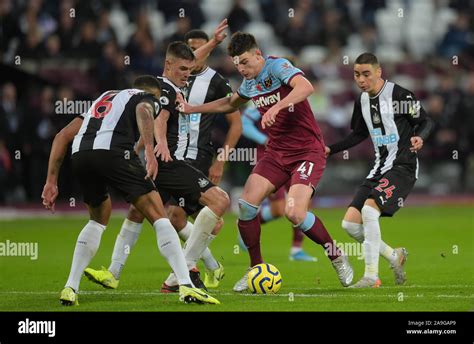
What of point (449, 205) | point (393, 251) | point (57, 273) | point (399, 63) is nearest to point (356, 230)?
point (393, 251)

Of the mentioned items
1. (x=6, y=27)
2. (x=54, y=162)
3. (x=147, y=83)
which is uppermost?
(x=6, y=27)

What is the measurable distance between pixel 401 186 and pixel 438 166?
12.8 meters

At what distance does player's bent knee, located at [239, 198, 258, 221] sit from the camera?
9352 mm

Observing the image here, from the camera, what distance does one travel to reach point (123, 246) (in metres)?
9.77

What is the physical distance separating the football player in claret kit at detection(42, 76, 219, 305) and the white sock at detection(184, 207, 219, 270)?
0.99 meters

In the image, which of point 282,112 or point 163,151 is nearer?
point 163,151

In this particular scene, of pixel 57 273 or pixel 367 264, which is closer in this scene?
pixel 367 264

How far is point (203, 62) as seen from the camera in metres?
10.4

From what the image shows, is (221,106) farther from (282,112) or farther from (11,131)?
(11,131)

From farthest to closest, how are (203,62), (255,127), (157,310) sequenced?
1. (255,127)
2. (203,62)
3. (157,310)

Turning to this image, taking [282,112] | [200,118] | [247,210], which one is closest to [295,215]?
[247,210]

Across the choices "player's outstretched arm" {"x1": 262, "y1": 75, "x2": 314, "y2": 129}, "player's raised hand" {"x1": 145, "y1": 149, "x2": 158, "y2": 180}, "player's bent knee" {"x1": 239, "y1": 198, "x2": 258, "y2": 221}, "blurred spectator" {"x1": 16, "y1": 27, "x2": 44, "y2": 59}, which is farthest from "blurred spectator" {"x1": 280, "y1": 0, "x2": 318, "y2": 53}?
"player's raised hand" {"x1": 145, "y1": 149, "x2": 158, "y2": 180}

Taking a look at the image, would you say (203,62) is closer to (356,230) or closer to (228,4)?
(356,230)

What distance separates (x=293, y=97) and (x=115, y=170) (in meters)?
1.77
